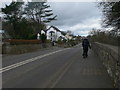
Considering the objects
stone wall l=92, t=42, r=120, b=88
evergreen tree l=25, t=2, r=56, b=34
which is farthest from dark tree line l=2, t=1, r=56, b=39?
stone wall l=92, t=42, r=120, b=88

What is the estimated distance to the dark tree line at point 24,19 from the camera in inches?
2218

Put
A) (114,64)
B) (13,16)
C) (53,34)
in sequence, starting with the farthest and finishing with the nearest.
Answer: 1. (53,34)
2. (13,16)
3. (114,64)

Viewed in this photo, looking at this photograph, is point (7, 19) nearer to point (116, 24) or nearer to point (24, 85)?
point (116, 24)

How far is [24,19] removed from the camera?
198 ft

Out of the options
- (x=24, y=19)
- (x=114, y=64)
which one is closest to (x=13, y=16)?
(x=24, y=19)

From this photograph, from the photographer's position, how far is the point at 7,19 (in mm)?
58875

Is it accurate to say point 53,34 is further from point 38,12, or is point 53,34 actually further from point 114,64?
point 114,64

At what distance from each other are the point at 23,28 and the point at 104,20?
26.8m

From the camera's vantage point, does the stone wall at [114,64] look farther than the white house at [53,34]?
No

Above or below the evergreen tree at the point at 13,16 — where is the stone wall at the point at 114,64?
below

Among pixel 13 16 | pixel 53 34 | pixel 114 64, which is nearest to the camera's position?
pixel 114 64

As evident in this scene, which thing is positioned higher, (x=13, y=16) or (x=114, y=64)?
(x=13, y=16)

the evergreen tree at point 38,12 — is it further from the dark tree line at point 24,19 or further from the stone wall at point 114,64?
the stone wall at point 114,64

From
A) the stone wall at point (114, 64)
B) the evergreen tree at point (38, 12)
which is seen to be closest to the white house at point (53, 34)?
the evergreen tree at point (38, 12)
